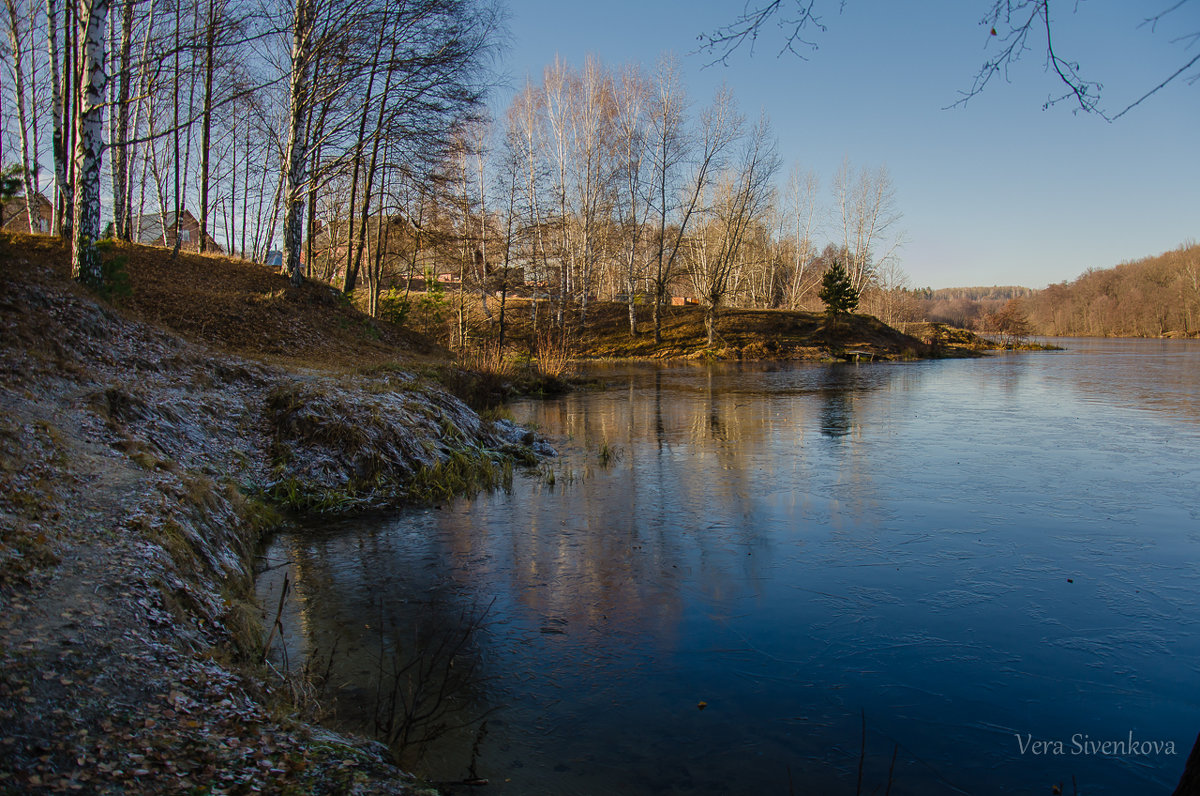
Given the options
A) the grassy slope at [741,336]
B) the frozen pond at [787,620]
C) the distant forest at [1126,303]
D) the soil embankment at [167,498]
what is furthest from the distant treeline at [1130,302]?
the soil embankment at [167,498]

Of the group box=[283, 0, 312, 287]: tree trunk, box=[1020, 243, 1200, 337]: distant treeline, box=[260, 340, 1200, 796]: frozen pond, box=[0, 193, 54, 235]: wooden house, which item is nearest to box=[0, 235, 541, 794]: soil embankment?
box=[260, 340, 1200, 796]: frozen pond

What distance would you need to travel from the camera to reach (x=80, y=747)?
2.54m

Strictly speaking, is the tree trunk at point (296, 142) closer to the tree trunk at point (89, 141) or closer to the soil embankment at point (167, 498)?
the soil embankment at point (167, 498)

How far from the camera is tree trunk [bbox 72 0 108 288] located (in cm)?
920

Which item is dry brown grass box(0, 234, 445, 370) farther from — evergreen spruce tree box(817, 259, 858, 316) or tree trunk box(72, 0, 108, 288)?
evergreen spruce tree box(817, 259, 858, 316)

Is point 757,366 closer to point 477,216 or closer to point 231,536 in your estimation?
point 477,216

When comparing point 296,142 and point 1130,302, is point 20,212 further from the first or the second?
point 1130,302

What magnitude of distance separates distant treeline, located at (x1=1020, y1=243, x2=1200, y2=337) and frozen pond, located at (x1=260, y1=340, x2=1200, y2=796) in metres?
88.3

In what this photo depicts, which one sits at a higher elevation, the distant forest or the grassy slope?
the distant forest

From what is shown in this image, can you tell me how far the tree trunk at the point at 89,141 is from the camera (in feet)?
30.2

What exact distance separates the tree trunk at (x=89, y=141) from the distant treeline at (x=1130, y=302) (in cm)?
9404

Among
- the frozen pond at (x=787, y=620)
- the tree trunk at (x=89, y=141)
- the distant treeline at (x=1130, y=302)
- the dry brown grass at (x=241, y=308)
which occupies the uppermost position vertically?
the distant treeline at (x=1130, y=302)

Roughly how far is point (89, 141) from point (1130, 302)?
10408 centimetres

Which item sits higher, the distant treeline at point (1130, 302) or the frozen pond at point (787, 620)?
the distant treeline at point (1130, 302)
